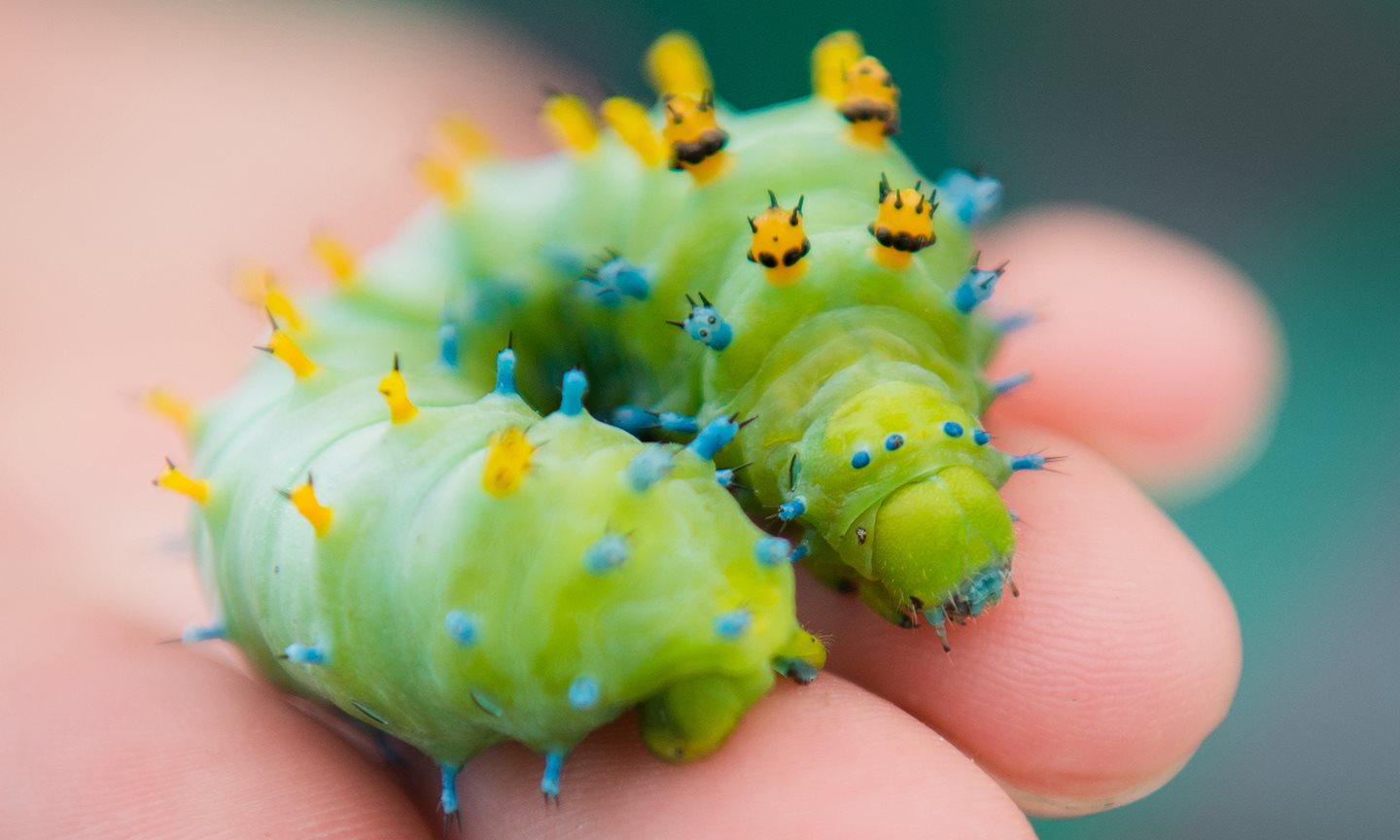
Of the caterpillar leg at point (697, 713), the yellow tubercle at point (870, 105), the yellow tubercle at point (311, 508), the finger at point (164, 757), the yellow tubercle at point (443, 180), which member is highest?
the yellow tubercle at point (870, 105)

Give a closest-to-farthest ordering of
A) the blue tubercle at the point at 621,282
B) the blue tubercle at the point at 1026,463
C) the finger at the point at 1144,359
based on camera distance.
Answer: the blue tubercle at the point at 1026,463 < the blue tubercle at the point at 621,282 < the finger at the point at 1144,359

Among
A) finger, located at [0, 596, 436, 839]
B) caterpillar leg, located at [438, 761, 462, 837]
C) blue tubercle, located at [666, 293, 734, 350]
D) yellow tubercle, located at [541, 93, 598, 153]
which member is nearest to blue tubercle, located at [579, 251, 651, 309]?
blue tubercle, located at [666, 293, 734, 350]

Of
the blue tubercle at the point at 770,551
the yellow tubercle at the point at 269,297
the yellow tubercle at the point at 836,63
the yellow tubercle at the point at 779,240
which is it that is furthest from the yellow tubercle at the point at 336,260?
the blue tubercle at the point at 770,551

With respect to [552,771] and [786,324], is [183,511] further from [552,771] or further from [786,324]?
[786,324]

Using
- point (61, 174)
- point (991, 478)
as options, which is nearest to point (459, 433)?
point (991, 478)

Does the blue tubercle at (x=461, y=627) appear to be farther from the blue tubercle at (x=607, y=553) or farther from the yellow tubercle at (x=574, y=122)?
the yellow tubercle at (x=574, y=122)

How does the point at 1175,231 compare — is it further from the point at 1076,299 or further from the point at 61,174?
the point at 61,174
